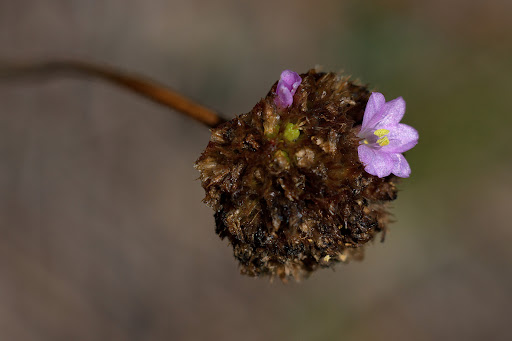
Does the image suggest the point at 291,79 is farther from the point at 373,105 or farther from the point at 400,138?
the point at 400,138

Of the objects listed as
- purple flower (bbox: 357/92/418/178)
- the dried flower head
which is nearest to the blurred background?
the dried flower head

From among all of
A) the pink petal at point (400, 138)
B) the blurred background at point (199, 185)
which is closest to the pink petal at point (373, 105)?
the pink petal at point (400, 138)

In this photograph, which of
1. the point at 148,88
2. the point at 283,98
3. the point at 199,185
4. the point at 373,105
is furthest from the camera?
the point at 199,185

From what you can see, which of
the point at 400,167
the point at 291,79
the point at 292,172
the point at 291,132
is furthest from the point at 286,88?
the point at 400,167

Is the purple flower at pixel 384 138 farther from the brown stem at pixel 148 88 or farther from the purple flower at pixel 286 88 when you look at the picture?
the brown stem at pixel 148 88

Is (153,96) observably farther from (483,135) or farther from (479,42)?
(479,42)

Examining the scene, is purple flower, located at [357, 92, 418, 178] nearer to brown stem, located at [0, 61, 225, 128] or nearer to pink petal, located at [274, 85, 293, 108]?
pink petal, located at [274, 85, 293, 108]

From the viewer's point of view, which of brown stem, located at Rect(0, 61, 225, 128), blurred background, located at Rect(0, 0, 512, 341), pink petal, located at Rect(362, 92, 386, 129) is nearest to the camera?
pink petal, located at Rect(362, 92, 386, 129)
